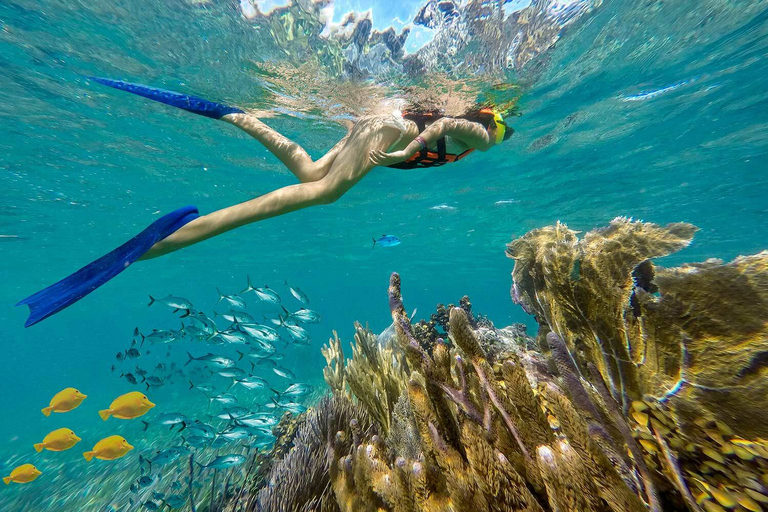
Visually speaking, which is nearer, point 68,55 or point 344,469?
point 344,469

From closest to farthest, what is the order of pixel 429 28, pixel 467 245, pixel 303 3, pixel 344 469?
pixel 344 469
pixel 303 3
pixel 429 28
pixel 467 245

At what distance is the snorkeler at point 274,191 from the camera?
12.2ft

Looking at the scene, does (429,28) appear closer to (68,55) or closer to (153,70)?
(153,70)

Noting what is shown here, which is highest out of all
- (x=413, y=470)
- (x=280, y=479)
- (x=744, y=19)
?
(x=744, y=19)

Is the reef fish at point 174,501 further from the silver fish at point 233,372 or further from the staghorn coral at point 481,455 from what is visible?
the staghorn coral at point 481,455

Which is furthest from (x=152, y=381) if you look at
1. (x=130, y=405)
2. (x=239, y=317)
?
(x=239, y=317)

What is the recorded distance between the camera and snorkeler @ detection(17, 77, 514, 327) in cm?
372

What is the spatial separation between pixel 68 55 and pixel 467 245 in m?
30.3

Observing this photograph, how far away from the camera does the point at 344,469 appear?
2.24m

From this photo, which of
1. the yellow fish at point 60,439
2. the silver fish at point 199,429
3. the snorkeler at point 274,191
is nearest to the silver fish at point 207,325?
the silver fish at point 199,429

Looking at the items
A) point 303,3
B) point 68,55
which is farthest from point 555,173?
point 68,55

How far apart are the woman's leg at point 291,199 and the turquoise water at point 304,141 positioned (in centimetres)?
457

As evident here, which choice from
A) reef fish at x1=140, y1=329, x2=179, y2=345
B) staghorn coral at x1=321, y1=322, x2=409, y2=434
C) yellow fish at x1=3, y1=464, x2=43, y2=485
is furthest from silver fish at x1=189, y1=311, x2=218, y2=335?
staghorn coral at x1=321, y1=322, x2=409, y2=434

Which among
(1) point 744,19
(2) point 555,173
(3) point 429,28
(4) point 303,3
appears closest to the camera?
(4) point 303,3
